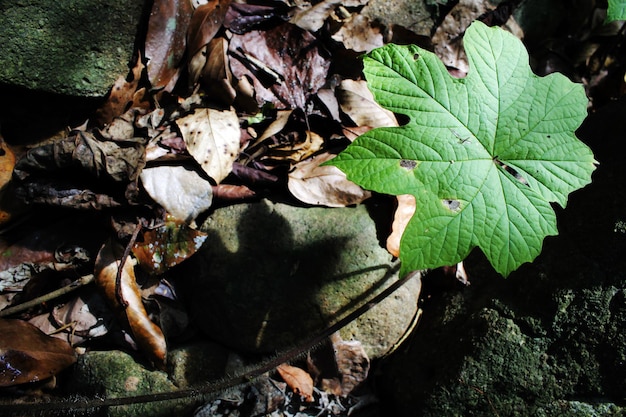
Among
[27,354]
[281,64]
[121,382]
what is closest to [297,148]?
[281,64]

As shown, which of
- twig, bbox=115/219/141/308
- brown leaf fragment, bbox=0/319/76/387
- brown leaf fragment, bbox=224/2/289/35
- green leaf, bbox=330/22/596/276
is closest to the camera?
green leaf, bbox=330/22/596/276

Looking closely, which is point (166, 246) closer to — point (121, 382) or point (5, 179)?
point (121, 382)

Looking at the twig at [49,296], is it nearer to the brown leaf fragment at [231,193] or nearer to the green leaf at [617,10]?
the brown leaf fragment at [231,193]

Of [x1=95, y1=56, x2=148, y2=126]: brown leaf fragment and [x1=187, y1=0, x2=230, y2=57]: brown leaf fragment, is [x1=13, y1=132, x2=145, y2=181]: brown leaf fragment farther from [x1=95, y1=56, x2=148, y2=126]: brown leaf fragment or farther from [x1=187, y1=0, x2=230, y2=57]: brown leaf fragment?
[x1=187, y1=0, x2=230, y2=57]: brown leaf fragment

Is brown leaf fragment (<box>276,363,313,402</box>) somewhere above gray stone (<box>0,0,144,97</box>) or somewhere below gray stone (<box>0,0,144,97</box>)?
below

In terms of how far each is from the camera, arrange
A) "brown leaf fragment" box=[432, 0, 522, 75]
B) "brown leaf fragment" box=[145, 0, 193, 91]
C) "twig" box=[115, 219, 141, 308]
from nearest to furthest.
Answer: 1. "twig" box=[115, 219, 141, 308]
2. "brown leaf fragment" box=[145, 0, 193, 91]
3. "brown leaf fragment" box=[432, 0, 522, 75]

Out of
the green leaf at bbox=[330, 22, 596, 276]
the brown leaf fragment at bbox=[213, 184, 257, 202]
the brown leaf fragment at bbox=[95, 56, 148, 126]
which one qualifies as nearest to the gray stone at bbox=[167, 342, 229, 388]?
the brown leaf fragment at bbox=[213, 184, 257, 202]

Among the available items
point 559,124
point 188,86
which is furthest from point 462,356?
point 188,86
